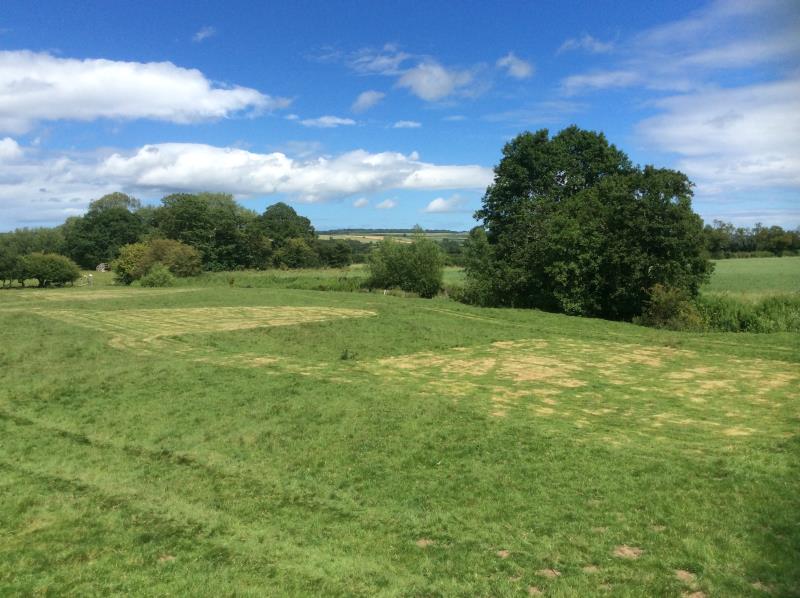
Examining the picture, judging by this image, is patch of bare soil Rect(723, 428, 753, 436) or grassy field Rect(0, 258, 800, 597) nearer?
grassy field Rect(0, 258, 800, 597)

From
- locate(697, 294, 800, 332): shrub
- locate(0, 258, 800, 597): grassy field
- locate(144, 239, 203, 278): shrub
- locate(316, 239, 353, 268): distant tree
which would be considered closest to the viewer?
locate(0, 258, 800, 597): grassy field

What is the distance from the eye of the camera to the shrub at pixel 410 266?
43562 millimetres

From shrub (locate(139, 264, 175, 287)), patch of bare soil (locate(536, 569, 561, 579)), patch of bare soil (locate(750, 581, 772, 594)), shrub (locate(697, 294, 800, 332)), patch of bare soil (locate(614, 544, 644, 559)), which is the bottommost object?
patch of bare soil (locate(536, 569, 561, 579))

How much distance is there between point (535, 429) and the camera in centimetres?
996

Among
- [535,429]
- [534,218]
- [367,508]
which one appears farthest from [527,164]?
[367,508]

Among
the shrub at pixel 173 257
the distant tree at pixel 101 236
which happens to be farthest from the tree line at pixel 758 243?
the distant tree at pixel 101 236

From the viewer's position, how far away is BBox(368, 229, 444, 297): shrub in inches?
1715

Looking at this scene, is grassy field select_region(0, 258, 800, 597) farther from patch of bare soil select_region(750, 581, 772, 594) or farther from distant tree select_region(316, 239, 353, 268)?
distant tree select_region(316, 239, 353, 268)

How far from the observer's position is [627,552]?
5980 millimetres

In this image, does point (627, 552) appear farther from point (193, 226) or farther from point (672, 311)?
point (193, 226)

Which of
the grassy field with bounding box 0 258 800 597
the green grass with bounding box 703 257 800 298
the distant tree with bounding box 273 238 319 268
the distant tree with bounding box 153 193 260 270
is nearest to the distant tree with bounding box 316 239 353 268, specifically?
the distant tree with bounding box 273 238 319 268

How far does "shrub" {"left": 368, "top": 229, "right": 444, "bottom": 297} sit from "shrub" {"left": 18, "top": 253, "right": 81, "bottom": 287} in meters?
28.0

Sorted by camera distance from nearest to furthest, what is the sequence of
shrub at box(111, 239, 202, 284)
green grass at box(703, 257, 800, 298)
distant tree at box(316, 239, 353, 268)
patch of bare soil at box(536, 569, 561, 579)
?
patch of bare soil at box(536, 569, 561, 579)
green grass at box(703, 257, 800, 298)
shrub at box(111, 239, 202, 284)
distant tree at box(316, 239, 353, 268)

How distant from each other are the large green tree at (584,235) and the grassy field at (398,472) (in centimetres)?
1037
